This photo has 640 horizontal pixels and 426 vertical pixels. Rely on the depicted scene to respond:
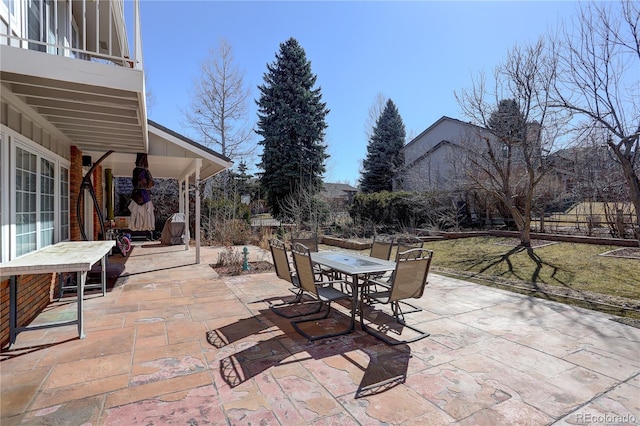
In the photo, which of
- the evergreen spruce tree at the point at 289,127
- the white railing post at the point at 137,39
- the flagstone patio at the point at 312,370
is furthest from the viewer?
the evergreen spruce tree at the point at 289,127

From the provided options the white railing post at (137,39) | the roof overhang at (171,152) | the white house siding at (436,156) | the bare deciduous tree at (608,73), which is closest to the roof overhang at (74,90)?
the white railing post at (137,39)

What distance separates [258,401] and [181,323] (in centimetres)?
216

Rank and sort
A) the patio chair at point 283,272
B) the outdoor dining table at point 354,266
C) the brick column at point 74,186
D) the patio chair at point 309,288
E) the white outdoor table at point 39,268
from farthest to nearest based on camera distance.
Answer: the brick column at point 74,186 < the patio chair at point 283,272 < the outdoor dining table at point 354,266 < the patio chair at point 309,288 < the white outdoor table at point 39,268

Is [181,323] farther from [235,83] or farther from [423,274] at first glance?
[235,83]

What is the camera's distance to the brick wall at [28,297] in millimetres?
3623

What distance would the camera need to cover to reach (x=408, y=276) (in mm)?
3854

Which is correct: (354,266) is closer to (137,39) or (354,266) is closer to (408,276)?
(408,276)

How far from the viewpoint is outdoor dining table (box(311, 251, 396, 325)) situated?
13.5ft

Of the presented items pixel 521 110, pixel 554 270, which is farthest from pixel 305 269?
pixel 521 110

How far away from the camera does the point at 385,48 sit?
41.8 feet

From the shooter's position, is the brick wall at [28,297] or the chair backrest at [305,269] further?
the chair backrest at [305,269]

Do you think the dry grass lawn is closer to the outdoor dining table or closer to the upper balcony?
the outdoor dining table

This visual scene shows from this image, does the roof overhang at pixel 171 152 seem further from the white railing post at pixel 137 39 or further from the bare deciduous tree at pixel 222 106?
the bare deciduous tree at pixel 222 106

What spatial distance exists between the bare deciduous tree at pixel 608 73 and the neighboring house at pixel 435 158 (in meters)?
5.13
